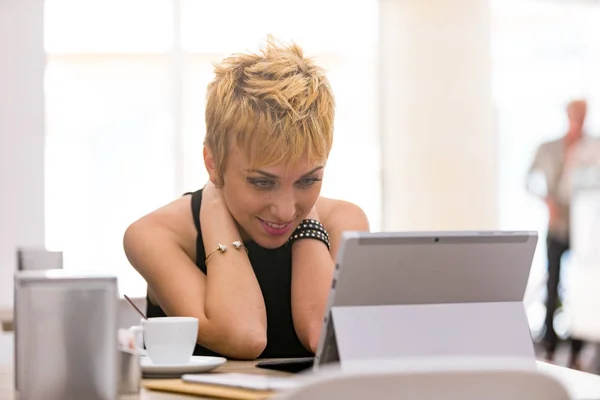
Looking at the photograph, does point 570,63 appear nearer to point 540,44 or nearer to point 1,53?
point 540,44

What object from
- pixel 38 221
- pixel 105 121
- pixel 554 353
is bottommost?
pixel 554 353

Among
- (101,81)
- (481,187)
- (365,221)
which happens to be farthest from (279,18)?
(365,221)

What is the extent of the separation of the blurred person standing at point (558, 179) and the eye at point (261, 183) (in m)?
4.86

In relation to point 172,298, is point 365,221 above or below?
above

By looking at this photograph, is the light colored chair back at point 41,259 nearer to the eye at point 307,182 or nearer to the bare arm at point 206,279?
the bare arm at point 206,279

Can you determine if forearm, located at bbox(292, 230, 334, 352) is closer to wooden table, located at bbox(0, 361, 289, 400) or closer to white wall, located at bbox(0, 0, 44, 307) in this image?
wooden table, located at bbox(0, 361, 289, 400)

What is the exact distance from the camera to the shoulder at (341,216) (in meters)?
2.08

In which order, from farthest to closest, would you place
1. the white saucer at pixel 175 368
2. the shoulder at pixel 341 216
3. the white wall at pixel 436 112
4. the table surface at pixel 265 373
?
1. the white wall at pixel 436 112
2. the shoulder at pixel 341 216
3. the white saucer at pixel 175 368
4. the table surface at pixel 265 373

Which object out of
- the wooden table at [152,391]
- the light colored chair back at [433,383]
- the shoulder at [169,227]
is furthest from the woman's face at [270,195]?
the light colored chair back at [433,383]

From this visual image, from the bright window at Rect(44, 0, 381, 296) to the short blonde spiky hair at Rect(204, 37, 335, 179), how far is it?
181 inches

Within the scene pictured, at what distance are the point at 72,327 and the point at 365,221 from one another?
42.5 inches

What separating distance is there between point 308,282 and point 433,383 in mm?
1189

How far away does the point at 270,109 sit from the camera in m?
1.77

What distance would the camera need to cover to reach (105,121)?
6.49m
